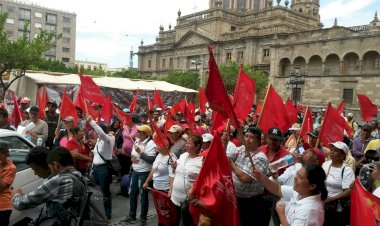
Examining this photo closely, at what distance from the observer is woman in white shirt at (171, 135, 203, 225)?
15.0ft

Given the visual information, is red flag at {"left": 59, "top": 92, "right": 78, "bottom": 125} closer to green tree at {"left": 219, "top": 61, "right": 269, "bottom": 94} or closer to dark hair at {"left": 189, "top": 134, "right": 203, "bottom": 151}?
dark hair at {"left": 189, "top": 134, "right": 203, "bottom": 151}

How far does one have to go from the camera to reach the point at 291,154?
5129mm

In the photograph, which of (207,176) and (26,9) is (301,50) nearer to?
(207,176)

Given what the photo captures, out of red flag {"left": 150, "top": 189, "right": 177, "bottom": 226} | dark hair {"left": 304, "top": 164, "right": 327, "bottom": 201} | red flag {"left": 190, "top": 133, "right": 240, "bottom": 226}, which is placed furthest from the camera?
red flag {"left": 150, "top": 189, "right": 177, "bottom": 226}

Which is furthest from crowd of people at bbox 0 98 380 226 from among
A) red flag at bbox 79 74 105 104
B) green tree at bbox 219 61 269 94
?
green tree at bbox 219 61 269 94

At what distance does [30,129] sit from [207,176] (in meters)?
4.87

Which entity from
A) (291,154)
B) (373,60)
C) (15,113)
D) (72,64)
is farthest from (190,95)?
(72,64)

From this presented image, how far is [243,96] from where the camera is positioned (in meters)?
6.52

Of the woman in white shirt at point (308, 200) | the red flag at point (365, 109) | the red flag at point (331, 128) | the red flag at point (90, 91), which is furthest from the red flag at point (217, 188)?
the red flag at point (365, 109)

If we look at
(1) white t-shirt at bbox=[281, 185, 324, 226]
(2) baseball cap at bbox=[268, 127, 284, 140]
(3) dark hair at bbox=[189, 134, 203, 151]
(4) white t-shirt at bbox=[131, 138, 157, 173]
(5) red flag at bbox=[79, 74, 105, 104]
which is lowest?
(4) white t-shirt at bbox=[131, 138, 157, 173]

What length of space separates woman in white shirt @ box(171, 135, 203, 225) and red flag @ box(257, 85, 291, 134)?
205 centimetres

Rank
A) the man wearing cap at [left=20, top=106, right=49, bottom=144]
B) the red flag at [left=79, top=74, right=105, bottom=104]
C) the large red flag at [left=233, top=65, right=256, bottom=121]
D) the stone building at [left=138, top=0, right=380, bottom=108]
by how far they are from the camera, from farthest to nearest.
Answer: the stone building at [left=138, top=0, right=380, bottom=108] → the red flag at [left=79, top=74, right=105, bottom=104] → the man wearing cap at [left=20, top=106, right=49, bottom=144] → the large red flag at [left=233, top=65, right=256, bottom=121]

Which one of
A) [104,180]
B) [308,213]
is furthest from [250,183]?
[104,180]

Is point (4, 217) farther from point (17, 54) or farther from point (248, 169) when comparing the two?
point (17, 54)
